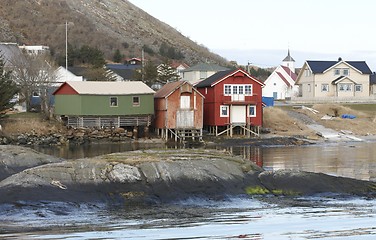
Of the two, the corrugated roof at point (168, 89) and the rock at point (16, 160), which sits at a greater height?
the corrugated roof at point (168, 89)

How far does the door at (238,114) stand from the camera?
60.9 meters

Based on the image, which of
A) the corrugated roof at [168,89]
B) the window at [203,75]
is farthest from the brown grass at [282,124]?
the window at [203,75]

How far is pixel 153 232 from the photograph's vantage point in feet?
62.5

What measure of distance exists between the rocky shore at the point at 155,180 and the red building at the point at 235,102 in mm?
32129

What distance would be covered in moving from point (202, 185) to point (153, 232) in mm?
6507

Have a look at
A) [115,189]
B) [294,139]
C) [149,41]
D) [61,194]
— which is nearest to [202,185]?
[115,189]

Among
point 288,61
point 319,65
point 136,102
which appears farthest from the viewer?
point 288,61

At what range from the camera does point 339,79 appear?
87.6m

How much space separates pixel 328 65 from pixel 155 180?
6725 centimetres

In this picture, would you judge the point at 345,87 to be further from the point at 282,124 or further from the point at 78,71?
the point at 78,71

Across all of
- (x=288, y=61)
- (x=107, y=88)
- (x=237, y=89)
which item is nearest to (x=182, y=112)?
(x=237, y=89)

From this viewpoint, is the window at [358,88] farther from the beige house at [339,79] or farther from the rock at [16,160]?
the rock at [16,160]

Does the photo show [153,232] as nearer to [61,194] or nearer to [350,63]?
[61,194]

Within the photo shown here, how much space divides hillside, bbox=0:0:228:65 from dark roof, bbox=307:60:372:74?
40827 mm
